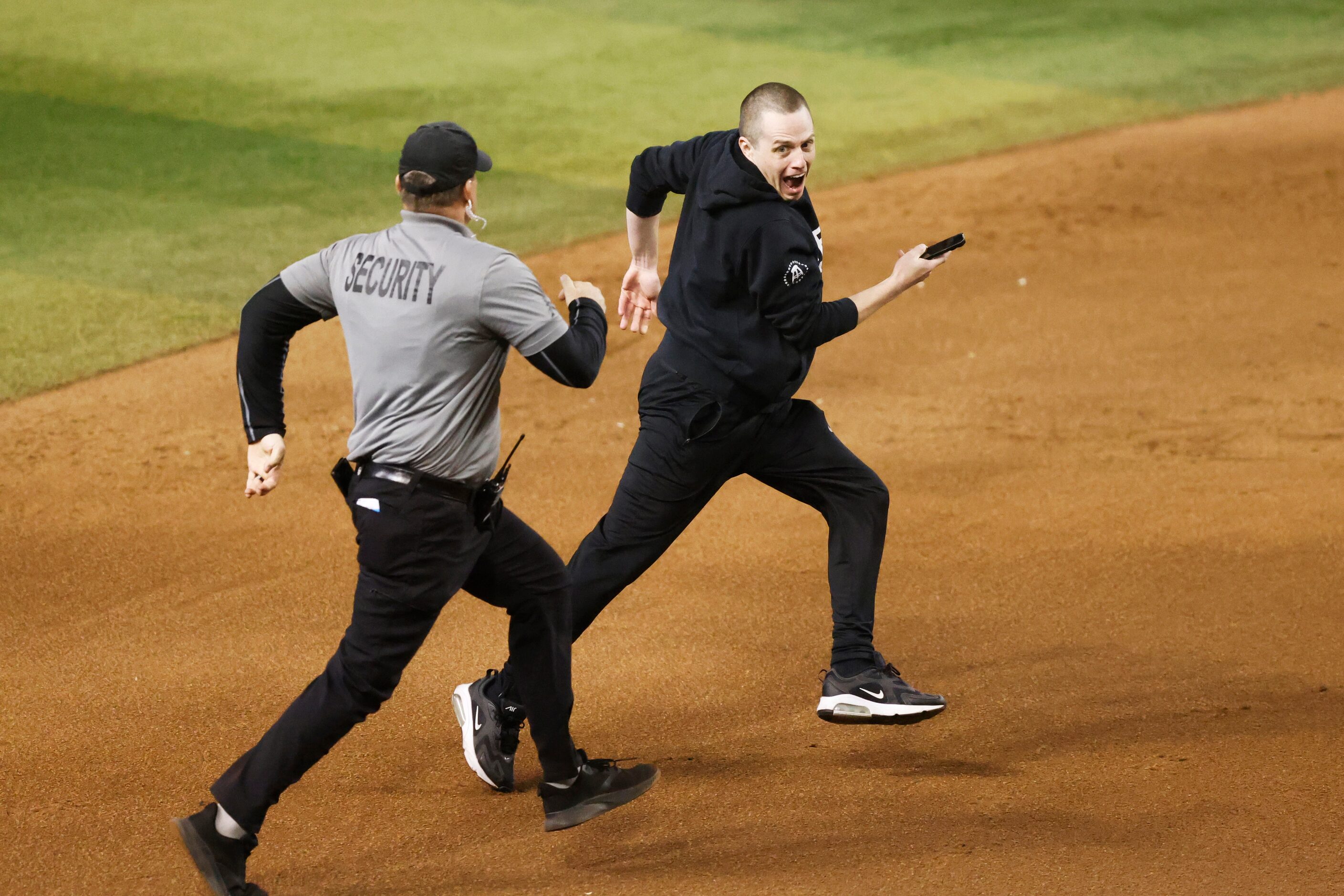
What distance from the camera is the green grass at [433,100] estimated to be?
11.1 m

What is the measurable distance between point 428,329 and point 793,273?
1.23 meters

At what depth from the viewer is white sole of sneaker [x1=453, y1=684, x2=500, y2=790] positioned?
487cm

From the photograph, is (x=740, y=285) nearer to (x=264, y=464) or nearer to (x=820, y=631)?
(x=264, y=464)

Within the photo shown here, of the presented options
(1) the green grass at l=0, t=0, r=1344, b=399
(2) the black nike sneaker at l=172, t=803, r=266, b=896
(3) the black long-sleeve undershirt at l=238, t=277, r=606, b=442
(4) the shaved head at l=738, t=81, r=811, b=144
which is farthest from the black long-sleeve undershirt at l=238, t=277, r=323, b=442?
(1) the green grass at l=0, t=0, r=1344, b=399

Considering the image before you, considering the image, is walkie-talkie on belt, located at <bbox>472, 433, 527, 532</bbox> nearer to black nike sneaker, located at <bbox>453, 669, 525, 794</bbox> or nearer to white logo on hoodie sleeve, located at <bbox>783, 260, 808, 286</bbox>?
black nike sneaker, located at <bbox>453, 669, 525, 794</bbox>

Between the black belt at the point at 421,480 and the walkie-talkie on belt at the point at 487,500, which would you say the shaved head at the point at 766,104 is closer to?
the walkie-talkie on belt at the point at 487,500

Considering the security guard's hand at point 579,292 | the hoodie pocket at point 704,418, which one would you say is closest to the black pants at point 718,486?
the hoodie pocket at point 704,418

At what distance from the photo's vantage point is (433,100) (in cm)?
1619

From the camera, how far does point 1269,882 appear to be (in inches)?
169

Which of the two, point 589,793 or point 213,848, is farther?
point 589,793

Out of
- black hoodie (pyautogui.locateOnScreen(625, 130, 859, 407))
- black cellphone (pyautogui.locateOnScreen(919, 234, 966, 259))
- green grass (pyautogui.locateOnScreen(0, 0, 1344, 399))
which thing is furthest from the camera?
green grass (pyautogui.locateOnScreen(0, 0, 1344, 399))

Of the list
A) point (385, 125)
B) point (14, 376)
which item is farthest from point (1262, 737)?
point (385, 125)

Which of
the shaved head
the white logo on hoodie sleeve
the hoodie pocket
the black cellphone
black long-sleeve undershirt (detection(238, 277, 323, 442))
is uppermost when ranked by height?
the shaved head

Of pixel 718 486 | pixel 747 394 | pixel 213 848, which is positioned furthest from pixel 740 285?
pixel 213 848
